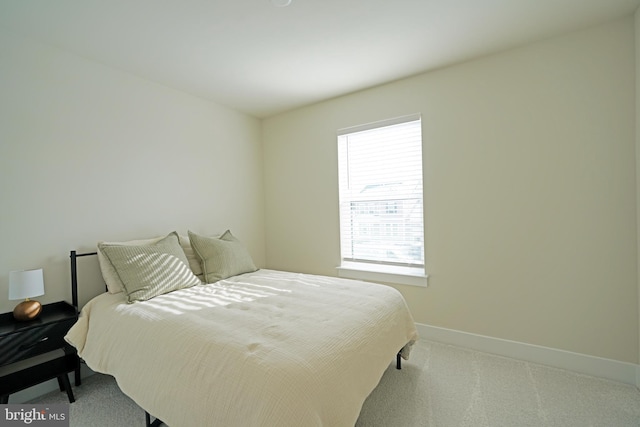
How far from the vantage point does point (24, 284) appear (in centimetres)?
185

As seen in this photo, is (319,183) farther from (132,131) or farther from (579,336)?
(579,336)

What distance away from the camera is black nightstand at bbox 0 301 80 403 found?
1764 millimetres

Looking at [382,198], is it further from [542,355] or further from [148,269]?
[148,269]

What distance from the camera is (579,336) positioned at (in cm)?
223

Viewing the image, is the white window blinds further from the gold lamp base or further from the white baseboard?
the gold lamp base

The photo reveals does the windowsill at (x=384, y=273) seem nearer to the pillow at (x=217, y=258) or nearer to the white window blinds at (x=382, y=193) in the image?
the white window blinds at (x=382, y=193)

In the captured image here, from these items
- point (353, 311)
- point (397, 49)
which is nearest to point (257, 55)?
point (397, 49)

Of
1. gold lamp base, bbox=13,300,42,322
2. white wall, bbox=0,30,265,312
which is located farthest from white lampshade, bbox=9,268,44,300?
white wall, bbox=0,30,265,312

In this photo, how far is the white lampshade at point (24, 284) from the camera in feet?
5.98

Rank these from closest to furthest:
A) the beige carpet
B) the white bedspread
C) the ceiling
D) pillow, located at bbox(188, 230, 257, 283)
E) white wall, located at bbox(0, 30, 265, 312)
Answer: the white bedspread, the beige carpet, the ceiling, white wall, located at bbox(0, 30, 265, 312), pillow, located at bbox(188, 230, 257, 283)

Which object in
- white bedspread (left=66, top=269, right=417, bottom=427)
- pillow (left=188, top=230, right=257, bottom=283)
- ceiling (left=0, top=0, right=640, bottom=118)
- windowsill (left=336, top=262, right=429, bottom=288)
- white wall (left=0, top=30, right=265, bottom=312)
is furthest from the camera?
windowsill (left=336, top=262, right=429, bottom=288)

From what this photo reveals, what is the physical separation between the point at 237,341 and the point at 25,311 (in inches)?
63.1

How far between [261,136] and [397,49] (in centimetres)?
→ 223

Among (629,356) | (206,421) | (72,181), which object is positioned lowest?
(629,356)
